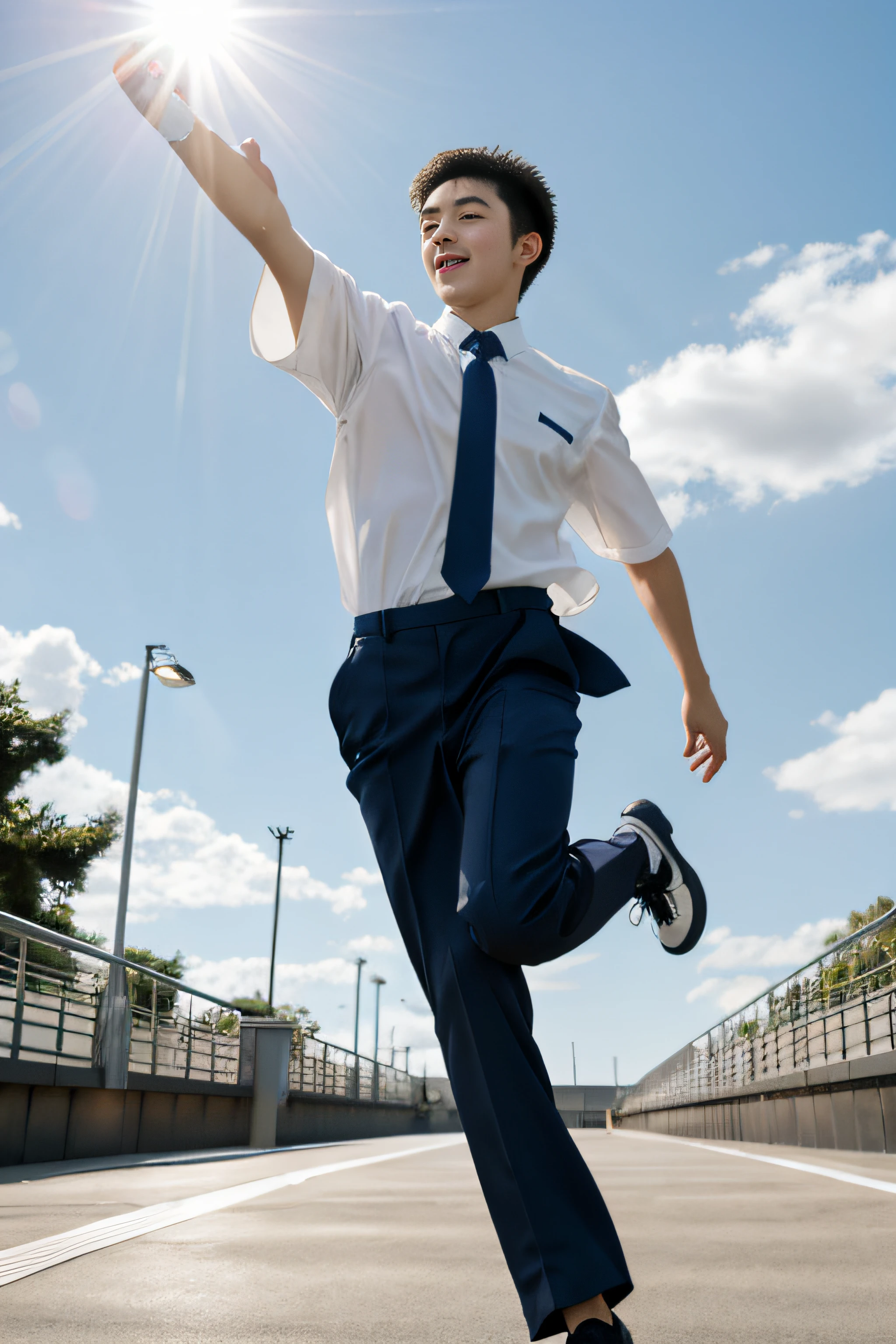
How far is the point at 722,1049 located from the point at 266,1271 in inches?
851

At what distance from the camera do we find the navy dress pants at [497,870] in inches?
70.7

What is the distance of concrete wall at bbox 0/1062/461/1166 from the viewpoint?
8.70 m

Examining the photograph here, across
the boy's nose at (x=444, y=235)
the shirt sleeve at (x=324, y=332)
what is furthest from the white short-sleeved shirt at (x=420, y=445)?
the boy's nose at (x=444, y=235)

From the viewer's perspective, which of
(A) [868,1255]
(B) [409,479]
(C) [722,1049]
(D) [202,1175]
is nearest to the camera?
→ (B) [409,479]

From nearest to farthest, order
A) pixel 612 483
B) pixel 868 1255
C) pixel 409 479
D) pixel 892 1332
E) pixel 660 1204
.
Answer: pixel 892 1332, pixel 409 479, pixel 612 483, pixel 868 1255, pixel 660 1204

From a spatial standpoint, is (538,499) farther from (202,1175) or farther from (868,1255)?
(202,1175)

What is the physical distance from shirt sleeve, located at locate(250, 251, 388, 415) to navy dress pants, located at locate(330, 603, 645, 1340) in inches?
24.3

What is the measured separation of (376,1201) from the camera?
202 inches

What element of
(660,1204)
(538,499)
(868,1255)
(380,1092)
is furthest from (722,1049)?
(538,499)

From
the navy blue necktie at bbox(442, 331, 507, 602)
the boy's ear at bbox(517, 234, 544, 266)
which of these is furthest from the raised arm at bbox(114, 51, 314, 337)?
the boy's ear at bbox(517, 234, 544, 266)

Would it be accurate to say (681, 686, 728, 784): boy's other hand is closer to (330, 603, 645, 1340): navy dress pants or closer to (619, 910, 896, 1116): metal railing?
(330, 603, 645, 1340): navy dress pants

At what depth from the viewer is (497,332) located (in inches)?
106

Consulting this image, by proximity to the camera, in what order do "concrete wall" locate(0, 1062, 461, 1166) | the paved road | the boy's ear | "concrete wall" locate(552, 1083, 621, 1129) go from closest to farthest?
the paved road → the boy's ear → "concrete wall" locate(0, 1062, 461, 1166) → "concrete wall" locate(552, 1083, 621, 1129)

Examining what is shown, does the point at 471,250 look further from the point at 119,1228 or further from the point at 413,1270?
the point at 119,1228
